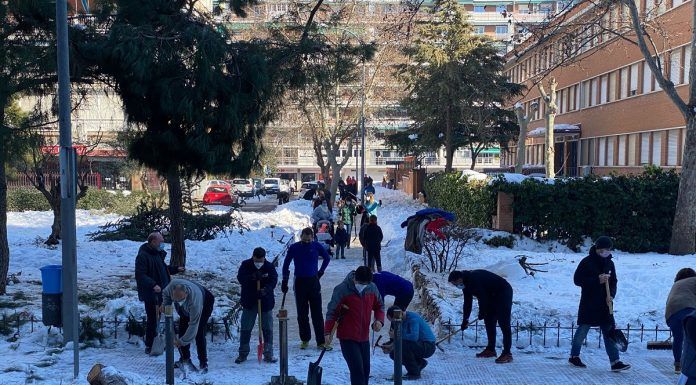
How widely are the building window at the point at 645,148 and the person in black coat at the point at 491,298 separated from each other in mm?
26624

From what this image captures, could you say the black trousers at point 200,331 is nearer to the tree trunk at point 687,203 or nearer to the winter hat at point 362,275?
the winter hat at point 362,275

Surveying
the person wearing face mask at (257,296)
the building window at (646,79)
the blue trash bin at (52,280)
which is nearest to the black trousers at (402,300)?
the person wearing face mask at (257,296)

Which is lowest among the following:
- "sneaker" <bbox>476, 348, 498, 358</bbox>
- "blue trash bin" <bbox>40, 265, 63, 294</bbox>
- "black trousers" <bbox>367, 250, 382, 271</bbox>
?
"sneaker" <bbox>476, 348, 498, 358</bbox>

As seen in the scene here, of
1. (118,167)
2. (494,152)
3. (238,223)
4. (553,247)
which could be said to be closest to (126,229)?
(238,223)

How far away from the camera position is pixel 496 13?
85.6m

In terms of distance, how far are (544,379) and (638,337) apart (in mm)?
2431

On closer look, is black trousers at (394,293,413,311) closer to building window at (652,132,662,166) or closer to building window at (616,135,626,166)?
building window at (652,132,662,166)

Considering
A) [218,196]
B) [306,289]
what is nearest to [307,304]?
[306,289]

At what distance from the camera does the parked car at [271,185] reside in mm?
56325

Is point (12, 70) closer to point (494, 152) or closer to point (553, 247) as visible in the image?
point (553, 247)

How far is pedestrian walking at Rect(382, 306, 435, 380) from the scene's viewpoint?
24.7 feet

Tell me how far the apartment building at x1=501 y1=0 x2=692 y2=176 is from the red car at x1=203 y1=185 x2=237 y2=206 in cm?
1911

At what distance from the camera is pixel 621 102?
3472cm

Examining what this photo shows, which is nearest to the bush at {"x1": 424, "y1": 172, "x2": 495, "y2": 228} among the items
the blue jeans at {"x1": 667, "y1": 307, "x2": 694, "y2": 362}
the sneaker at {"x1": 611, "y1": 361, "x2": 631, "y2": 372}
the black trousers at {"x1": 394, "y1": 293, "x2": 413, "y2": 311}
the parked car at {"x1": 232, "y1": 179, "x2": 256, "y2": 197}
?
the black trousers at {"x1": 394, "y1": 293, "x2": 413, "y2": 311}
